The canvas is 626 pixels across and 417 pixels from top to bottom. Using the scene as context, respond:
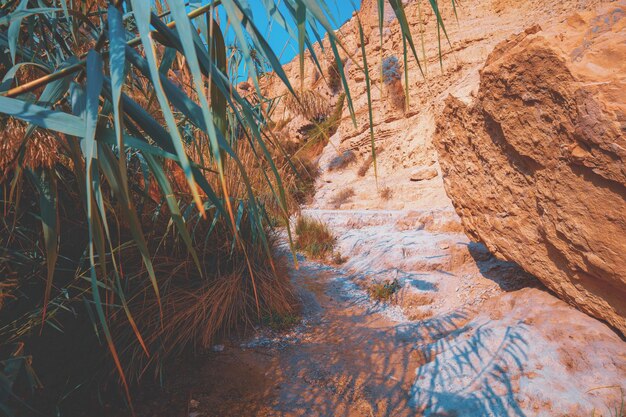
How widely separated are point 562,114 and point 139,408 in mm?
2233

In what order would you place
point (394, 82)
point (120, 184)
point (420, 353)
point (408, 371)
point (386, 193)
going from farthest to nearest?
point (394, 82)
point (386, 193)
point (420, 353)
point (408, 371)
point (120, 184)

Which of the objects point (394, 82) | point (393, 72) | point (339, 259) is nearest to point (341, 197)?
point (339, 259)

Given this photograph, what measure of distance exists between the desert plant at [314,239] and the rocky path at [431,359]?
1.31m

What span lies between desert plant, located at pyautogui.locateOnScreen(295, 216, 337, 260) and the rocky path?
131 centimetres

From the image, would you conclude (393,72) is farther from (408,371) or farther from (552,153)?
(408,371)

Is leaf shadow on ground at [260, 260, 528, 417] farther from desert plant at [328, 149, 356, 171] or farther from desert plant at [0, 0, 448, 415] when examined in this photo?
desert plant at [328, 149, 356, 171]

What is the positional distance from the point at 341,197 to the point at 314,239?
2710 millimetres

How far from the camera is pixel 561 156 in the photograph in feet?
5.07

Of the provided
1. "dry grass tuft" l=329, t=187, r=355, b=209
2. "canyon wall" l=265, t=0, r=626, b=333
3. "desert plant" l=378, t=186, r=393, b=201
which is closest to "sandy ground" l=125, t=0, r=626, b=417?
"canyon wall" l=265, t=0, r=626, b=333

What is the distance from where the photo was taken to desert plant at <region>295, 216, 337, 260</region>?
13.3ft

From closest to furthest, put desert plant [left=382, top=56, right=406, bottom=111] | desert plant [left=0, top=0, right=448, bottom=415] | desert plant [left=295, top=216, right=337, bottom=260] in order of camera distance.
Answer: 1. desert plant [left=0, top=0, right=448, bottom=415]
2. desert plant [left=295, top=216, right=337, bottom=260]
3. desert plant [left=382, top=56, right=406, bottom=111]

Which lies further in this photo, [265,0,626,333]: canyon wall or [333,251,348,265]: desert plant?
[333,251,348,265]: desert plant

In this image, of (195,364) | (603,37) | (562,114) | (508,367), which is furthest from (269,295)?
(603,37)

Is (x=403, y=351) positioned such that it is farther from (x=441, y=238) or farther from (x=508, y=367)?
(x=441, y=238)
